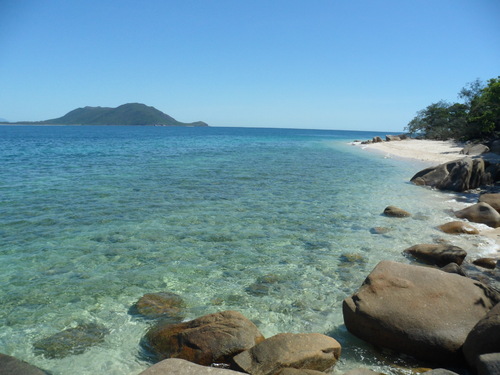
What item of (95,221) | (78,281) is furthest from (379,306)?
(95,221)

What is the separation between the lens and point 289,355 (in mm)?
4605

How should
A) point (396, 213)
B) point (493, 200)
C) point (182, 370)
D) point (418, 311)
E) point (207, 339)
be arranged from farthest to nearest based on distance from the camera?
point (493, 200) → point (396, 213) → point (418, 311) → point (207, 339) → point (182, 370)

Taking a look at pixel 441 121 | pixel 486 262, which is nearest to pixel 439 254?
pixel 486 262

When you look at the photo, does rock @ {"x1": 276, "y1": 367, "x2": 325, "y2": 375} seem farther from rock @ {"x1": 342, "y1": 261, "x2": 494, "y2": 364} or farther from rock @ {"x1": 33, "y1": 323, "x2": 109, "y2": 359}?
rock @ {"x1": 33, "y1": 323, "x2": 109, "y2": 359}

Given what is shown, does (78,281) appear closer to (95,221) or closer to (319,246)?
(95,221)

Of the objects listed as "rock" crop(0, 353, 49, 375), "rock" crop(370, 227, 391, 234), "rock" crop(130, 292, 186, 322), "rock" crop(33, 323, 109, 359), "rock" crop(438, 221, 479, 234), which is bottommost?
"rock" crop(33, 323, 109, 359)

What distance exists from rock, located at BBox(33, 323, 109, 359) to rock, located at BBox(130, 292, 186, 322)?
0.76 meters

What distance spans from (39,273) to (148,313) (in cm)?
333

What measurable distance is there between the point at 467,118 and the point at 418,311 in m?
→ 47.3

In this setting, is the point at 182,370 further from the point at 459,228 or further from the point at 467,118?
the point at 467,118

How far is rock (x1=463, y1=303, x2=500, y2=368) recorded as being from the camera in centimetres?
425

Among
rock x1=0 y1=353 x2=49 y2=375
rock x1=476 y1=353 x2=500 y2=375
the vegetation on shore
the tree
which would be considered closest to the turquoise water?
rock x1=0 y1=353 x2=49 y2=375

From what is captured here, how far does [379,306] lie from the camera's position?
546cm

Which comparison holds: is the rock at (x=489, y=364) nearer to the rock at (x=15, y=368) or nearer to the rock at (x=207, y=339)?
the rock at (x=207, y=339)
